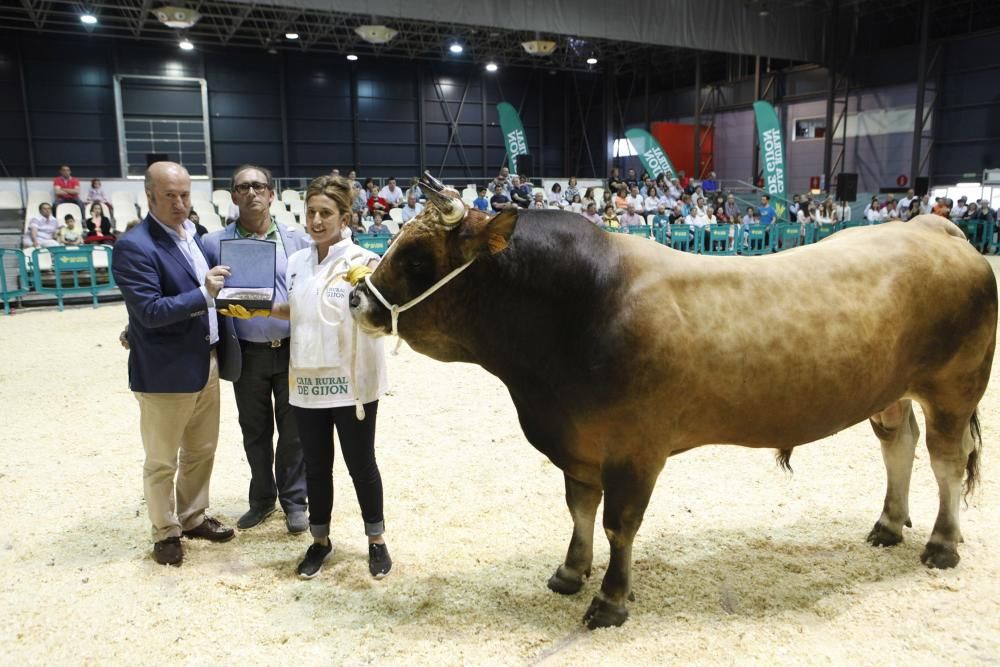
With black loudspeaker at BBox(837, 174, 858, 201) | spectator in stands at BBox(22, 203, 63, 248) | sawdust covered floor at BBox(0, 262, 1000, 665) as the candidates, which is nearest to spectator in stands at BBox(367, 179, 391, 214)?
spectator in stands at BBox(22, 203, 63, 248)

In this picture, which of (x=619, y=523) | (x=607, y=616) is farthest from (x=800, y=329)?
(x=607, y=616)

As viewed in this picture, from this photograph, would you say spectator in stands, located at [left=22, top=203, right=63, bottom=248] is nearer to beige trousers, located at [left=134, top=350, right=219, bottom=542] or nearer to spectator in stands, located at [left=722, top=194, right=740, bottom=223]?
beige trousers, located at [left=134, top=350, right=219, bottom=542]

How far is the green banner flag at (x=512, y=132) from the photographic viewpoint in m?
26.0

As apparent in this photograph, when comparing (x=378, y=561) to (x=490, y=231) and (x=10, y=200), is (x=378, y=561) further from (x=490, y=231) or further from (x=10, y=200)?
(x=10, y=200)

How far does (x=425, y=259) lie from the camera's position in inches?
107

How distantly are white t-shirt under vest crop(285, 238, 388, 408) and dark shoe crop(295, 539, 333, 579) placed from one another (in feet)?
2.64

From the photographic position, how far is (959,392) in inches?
130

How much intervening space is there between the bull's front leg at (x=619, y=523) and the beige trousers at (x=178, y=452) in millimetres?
2066

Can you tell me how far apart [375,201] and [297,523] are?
50.5ft

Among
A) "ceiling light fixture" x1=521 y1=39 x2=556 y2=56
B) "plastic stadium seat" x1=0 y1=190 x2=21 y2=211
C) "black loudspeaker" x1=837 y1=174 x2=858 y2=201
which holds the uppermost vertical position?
"ceiling light fixture" x1=521 y1=39 x2=556 y2=56

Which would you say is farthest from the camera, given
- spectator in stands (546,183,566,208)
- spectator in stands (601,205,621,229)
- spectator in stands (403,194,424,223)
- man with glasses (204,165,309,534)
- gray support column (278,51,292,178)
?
gray support column (278,51,292,178)

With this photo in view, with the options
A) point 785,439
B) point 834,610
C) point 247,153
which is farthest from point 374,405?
point 247,153

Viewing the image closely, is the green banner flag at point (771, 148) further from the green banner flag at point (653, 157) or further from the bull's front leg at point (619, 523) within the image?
the bull's front leg at point (619, 523)

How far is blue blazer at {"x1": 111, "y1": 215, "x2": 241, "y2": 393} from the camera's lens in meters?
3.20
